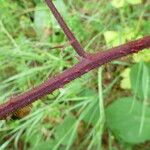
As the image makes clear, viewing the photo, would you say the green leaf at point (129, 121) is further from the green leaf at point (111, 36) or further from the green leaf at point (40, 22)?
the green leaf at point (40, 22)

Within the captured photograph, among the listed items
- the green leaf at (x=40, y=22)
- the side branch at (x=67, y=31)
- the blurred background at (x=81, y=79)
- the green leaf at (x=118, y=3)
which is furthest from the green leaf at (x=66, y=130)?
the side branch at (x=67, y=31)

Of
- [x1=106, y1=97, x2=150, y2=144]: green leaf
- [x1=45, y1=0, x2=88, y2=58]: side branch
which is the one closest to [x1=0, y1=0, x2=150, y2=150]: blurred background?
[x1=106, y1=97, x2=150, y2=144]: green leaf

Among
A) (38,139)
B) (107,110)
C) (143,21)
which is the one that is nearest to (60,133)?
(38,139)

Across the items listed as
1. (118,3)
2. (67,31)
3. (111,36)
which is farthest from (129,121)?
(67,31)

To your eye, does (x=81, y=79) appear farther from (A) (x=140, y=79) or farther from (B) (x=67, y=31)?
(B) (x=67, y=31)

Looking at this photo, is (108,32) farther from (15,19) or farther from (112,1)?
(15,19)

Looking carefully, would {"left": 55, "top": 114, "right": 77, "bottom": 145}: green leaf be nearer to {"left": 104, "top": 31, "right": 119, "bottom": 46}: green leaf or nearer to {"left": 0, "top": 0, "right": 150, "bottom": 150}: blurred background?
{"left": 0, "top": 0, "right": 150, "bottom": 150}: blurred background
